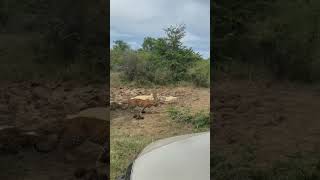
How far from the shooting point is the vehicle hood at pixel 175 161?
137cm

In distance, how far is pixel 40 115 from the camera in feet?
11.6

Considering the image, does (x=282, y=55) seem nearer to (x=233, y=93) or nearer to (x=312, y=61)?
(x=312, y=61)

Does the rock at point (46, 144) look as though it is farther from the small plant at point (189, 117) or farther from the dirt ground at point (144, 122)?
the small plant at point (189, 117)

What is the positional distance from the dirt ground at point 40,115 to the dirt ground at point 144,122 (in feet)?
2.82

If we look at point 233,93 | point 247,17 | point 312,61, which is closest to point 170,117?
point 233,93

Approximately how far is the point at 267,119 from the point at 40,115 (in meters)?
1.73

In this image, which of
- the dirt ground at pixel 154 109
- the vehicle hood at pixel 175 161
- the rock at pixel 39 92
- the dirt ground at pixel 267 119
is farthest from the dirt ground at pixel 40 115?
the vehicle hood at pixel 175 161

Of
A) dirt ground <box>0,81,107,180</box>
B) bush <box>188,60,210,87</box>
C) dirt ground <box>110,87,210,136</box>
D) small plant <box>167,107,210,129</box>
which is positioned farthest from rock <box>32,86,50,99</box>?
bush <box>188,60,210,87</box>

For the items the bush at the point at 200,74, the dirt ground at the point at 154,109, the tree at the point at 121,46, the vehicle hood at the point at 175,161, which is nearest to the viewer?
the vehicle hood at the point at 175,161

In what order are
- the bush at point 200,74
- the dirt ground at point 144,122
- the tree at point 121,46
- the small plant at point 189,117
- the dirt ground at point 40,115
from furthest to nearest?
the tree at point 121,46 < the bush at point 200,74 < the small plant at point 189,117 < the dirt ground at point 144,122 < the dirt ground at point 40,115

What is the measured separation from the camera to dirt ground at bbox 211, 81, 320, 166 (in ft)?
11.0

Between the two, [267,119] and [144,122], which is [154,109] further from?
[267,119]

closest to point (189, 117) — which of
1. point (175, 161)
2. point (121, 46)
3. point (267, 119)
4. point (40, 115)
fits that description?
point (121, 46)

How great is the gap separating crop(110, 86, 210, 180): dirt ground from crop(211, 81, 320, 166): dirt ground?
3.44 ft
